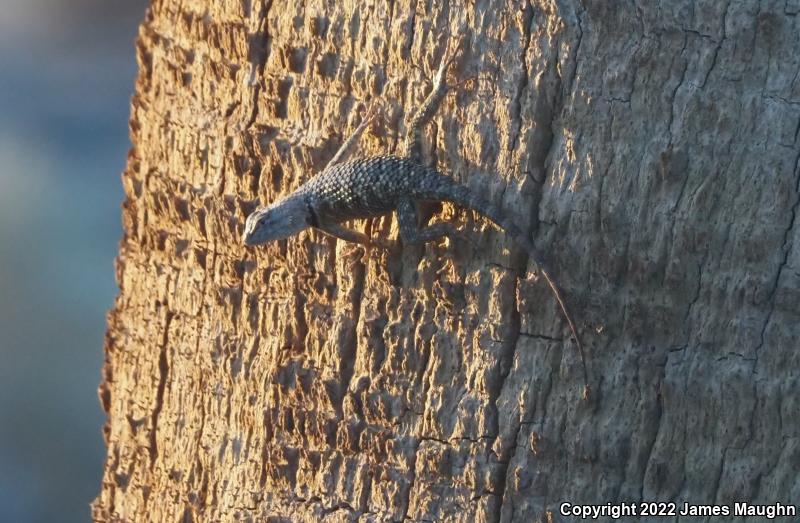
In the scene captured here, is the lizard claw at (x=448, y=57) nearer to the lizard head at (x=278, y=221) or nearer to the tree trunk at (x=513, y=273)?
the tree trunk at (x=513, y=273)

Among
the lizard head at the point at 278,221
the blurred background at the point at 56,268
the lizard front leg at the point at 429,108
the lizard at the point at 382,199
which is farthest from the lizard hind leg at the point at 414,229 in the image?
the blurred background at the point at 56,268

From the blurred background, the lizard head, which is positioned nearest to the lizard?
the lizard head

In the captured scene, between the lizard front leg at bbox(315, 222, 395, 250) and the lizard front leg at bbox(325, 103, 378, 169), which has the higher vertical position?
the lizard front leg at bbox(325, 103, 378, 169)

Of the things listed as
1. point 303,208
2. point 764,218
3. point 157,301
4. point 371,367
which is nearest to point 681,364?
point 764,218

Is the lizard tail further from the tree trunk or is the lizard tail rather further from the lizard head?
the lizard head

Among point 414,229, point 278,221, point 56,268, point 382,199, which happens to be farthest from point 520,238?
point 56,268

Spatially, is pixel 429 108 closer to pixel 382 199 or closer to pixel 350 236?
pixel 382 199

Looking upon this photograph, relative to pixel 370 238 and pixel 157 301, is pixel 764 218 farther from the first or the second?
pixel 157 301
